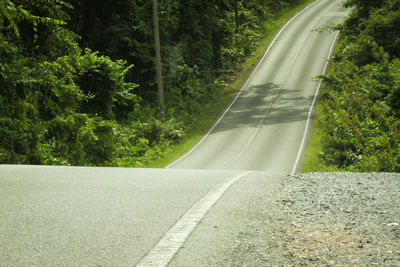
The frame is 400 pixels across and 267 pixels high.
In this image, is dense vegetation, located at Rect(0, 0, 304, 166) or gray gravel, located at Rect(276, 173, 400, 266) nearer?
gray gravel, located at Rect(276, 173, 400, 266)

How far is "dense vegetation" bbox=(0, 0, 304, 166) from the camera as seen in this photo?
14234mm

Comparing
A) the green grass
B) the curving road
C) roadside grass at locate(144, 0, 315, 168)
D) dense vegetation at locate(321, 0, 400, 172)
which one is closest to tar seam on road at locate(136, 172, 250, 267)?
dense vegetation at locate(321, 0, 400, 172)

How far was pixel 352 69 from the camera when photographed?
111 feet

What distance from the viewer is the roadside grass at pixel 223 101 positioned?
29203 millimetres

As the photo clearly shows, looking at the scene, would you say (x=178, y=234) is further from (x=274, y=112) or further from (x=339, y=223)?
(x=274, y=112)

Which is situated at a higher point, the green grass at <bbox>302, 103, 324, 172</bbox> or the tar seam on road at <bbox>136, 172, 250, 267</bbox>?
the tar seam on road at <bbox>136, 172, 250, 267</bbox>

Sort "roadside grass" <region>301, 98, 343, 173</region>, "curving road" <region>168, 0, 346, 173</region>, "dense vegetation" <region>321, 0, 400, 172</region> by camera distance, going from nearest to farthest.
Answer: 1. "dense vegetation" <region>321, 0, 400, 172</region>
2. "roadside grass" <region>301, 98, 343, 173</region>
3. "curving road" <region>168, 0, 346, 173</region>

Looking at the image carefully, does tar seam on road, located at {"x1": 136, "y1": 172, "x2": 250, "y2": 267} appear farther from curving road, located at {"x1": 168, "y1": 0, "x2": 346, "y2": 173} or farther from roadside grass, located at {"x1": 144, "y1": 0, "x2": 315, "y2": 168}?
roadside grass, located at {"x1": 144, "y1": 0, "x2": 315, "y2": 168}

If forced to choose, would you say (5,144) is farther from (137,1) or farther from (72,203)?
(137,1)

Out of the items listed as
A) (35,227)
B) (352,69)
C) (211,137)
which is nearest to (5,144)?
(35,227)

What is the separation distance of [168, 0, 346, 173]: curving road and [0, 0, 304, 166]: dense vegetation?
3.11 meters

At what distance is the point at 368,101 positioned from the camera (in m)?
21.5

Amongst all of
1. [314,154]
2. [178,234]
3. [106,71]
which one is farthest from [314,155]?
[178,234]

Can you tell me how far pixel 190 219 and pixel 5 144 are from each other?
388 inches
